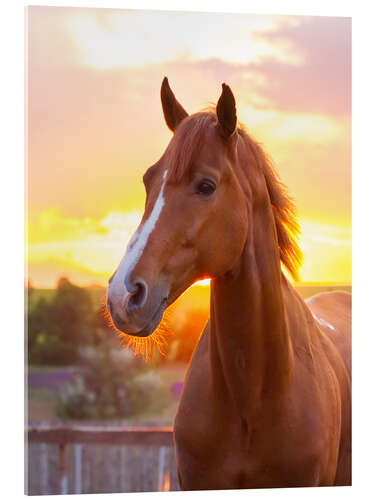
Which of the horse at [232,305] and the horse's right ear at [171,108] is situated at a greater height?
the horse's right ear at [171,108]

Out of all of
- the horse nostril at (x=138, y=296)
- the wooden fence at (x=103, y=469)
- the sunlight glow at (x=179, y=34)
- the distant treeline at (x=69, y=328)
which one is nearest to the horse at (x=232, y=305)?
the horse nostril at (x=138, y=296)

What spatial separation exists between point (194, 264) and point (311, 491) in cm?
91

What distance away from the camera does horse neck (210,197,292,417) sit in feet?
5.91

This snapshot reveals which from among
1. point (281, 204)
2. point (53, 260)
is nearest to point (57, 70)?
point (53, 260)

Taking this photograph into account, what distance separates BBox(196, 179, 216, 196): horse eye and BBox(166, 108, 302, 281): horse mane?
0.06m

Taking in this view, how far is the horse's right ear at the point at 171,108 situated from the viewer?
6.30 ft

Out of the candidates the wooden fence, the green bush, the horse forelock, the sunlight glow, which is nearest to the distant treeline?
the green bush

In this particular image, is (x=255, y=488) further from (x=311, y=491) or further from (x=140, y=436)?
(x=140, y=436)

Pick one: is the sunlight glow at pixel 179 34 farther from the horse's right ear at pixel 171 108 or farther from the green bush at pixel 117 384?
the green bush at pixel 117 384

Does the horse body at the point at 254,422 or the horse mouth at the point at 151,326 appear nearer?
the horse mouth at the point at 151,326

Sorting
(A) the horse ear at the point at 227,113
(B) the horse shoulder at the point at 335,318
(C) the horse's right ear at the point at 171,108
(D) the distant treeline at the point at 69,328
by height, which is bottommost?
(D) the distant treeline at the point at 69,328
